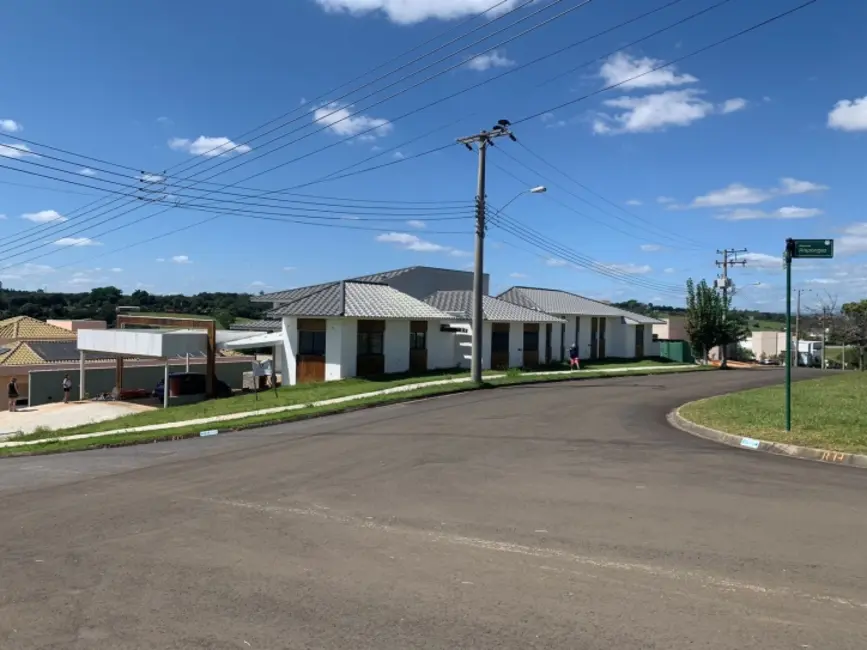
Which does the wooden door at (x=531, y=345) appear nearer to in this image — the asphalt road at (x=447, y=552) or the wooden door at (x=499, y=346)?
the wooden door at (x=499, y=346)

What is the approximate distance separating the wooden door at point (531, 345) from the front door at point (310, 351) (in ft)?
41.7

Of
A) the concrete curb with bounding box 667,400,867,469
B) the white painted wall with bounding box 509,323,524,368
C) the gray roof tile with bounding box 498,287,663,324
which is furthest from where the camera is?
the gray roof tile with bounding box 498,287,663,324

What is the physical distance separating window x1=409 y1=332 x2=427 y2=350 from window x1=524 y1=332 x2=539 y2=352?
744cm

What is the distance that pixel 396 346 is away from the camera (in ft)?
105

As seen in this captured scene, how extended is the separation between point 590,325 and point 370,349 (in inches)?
835

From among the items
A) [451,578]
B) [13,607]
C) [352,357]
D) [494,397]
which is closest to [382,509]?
[451,578]

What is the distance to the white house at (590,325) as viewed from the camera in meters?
44.7

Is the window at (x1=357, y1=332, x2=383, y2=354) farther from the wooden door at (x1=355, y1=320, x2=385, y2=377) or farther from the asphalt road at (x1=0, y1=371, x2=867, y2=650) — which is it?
the asphalt road at (x1=0, y1=371, x2=867, y2=650)

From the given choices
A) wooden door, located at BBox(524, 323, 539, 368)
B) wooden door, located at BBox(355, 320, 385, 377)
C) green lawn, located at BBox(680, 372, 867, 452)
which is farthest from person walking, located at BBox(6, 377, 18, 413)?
green lawn, located at BBox(680, 372, 867, 452)

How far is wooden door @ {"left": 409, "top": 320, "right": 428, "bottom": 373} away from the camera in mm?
32750

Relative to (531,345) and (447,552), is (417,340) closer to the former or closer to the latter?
(531,345)

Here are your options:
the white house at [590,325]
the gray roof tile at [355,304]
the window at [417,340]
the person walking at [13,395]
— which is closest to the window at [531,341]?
the white house at [590,325]

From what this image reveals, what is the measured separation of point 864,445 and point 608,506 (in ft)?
18.8

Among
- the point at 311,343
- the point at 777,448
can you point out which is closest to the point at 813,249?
the point at 777,448
